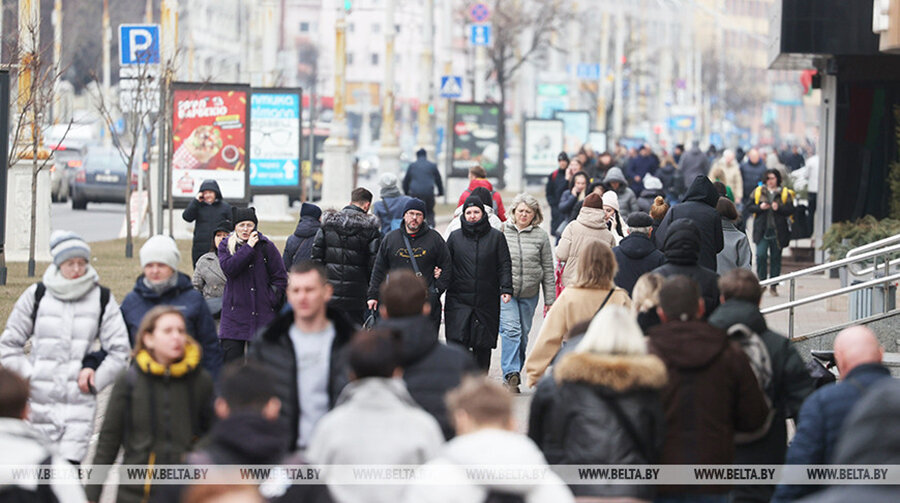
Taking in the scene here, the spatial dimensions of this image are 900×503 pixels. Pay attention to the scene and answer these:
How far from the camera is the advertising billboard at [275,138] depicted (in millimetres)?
25703

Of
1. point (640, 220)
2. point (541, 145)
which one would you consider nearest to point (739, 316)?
point (640, 220)

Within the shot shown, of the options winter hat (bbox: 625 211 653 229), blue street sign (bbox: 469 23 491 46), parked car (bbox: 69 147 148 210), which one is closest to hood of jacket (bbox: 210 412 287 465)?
winter hat (bbox: 625 211 653 229)

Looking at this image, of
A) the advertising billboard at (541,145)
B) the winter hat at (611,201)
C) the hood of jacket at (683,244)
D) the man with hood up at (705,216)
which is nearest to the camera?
the hood of jacket at (683,244)

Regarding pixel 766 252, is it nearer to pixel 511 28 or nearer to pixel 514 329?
pixel 514 329

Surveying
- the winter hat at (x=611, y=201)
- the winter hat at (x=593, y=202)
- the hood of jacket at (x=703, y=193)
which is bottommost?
the winter hat at (x=611, y=201)

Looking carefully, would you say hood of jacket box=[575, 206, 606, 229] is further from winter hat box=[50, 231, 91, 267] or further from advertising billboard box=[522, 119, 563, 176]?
advertising billboard box=[522, 119, 563, 176]

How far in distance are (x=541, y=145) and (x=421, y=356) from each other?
38.0 meters

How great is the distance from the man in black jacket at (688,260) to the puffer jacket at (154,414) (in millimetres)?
3252

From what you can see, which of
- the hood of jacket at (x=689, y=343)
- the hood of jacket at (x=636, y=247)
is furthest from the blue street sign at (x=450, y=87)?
the hood of jacket at (x=689, y=343)

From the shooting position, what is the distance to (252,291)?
463 inches

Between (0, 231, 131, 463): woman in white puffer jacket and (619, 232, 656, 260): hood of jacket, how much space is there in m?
4.87

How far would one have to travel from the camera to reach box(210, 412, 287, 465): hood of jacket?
511 centimetres

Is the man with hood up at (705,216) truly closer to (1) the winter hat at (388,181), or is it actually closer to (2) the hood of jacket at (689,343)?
(1) the winter hat at (388,181)

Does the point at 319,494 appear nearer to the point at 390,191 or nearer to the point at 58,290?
the point at 58,290
